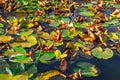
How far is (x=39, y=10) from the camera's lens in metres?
4.88

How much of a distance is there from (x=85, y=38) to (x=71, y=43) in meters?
0.30

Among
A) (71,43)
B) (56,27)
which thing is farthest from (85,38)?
(56,27)

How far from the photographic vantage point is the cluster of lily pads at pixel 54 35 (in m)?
3.08

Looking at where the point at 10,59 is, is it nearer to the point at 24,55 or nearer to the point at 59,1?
the point at 24,55

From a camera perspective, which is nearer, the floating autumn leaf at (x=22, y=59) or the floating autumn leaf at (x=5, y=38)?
the floating autumn leaf at (x=22, y=59)

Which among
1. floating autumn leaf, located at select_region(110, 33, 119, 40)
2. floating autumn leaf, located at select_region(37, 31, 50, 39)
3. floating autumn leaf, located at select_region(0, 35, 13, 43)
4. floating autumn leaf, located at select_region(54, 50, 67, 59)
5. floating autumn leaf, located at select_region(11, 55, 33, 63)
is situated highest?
floating autumn leaf, located at select_region(0, 35, 13, 43)

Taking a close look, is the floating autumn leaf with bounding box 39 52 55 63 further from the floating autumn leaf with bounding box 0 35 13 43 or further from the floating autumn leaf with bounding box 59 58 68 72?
the floating autumn leaf with bounding box 0 35 13 43

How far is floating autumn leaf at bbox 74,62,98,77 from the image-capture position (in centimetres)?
299

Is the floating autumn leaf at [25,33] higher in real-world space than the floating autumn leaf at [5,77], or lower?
higher

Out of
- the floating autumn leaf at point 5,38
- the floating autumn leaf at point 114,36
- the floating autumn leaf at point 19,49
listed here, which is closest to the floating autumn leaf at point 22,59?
the floating autumn leaf at point 19,49

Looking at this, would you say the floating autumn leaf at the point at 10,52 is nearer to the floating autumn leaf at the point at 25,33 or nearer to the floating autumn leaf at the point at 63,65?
the floating autumn leaf at the point at 25,33

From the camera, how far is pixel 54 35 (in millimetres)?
3797

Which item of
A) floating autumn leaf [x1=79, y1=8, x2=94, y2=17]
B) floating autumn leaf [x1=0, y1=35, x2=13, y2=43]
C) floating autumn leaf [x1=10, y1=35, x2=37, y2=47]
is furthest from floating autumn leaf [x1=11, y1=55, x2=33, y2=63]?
floating autumn leaf [x1=79, y1=8, x2=94, y2=17]

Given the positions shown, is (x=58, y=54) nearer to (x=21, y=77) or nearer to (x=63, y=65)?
(x=63, y=65)
